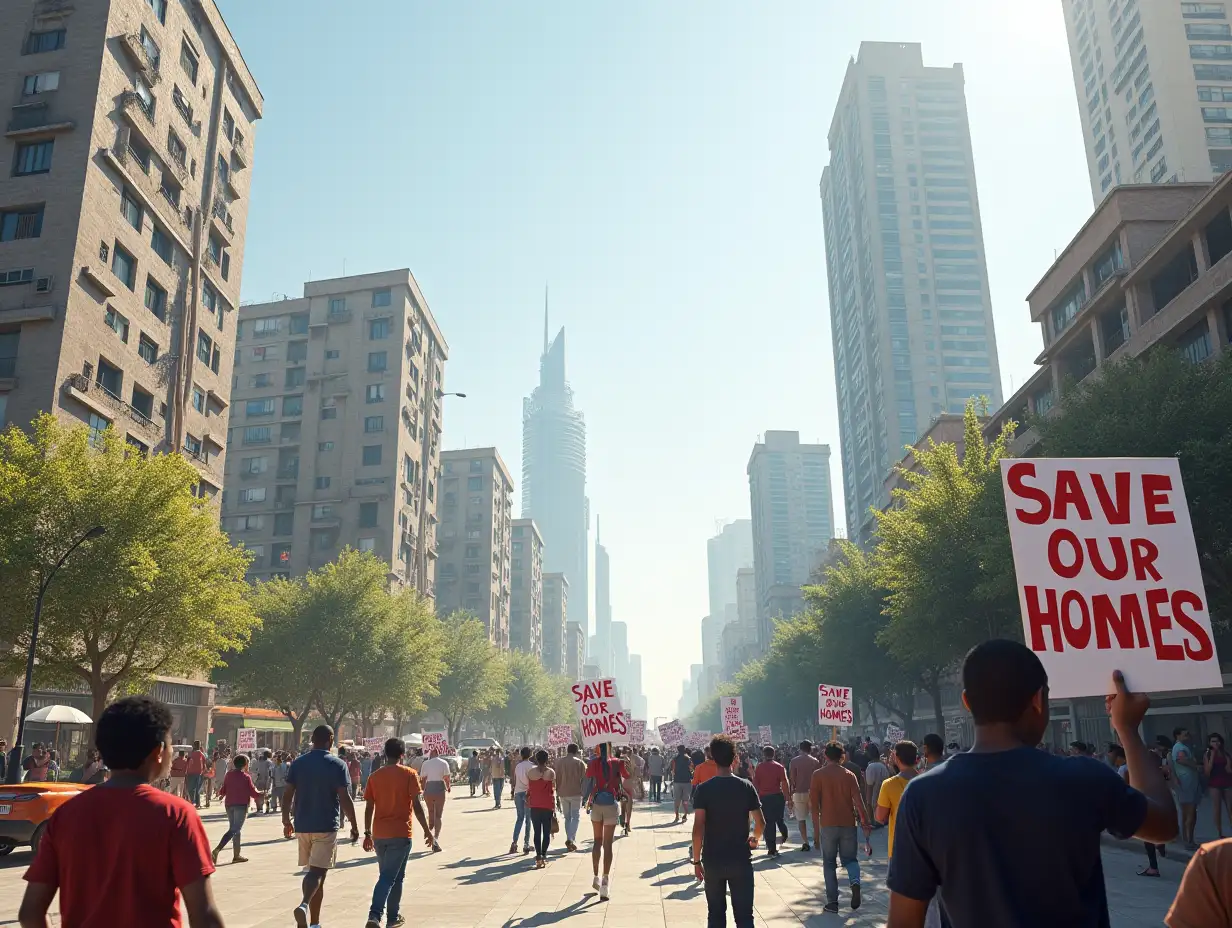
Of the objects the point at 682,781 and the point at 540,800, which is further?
the point at 682,781

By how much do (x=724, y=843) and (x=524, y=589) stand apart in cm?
14310

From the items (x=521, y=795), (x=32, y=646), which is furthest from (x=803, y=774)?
(x=32, y=646)

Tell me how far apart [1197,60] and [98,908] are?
103390mm

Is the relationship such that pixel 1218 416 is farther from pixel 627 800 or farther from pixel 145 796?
pixel 145 796

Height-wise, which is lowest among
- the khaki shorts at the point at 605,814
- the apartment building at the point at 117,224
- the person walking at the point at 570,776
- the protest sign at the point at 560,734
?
the khaki shorts at the point at 605,814

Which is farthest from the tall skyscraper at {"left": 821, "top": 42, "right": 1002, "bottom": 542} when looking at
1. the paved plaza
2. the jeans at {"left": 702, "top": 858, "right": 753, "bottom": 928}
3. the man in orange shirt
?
the jeans at {"left": 702, "top": 858, "right": 753, "bottom": 928}

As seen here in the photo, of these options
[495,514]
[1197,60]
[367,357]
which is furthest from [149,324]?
[1197,60]

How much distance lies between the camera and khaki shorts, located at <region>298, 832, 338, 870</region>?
9391 mm

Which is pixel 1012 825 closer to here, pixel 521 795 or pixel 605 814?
pixel 605 814

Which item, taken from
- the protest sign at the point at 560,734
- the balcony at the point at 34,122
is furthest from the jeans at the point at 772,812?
the balcony at the point at 34,122

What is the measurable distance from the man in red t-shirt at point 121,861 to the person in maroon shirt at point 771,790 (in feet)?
43.1

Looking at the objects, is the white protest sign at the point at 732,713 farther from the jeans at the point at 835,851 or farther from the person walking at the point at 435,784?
the jeans at the point at 835,851

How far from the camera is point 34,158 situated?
38594 mm

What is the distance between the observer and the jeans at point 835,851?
38.0 feet
